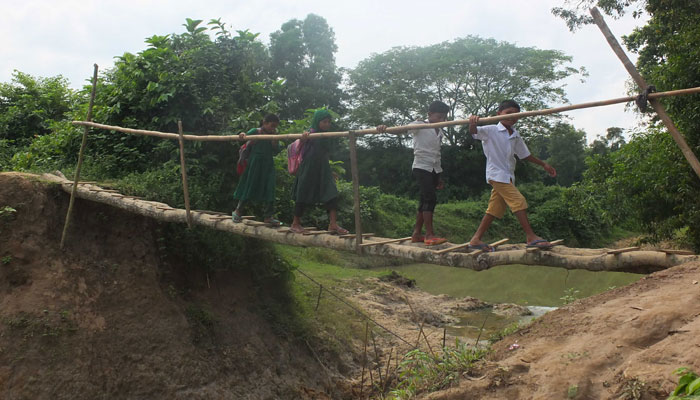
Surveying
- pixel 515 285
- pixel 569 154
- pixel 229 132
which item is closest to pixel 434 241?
pixel 229 132

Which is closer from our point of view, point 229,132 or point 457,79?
point 229,132

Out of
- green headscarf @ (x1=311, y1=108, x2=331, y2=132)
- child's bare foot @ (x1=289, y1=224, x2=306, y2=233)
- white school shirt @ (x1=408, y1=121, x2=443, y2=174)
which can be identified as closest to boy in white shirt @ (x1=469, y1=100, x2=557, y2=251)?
white school shirt @ (x1=408, y1=121, x2=443, y2=174)

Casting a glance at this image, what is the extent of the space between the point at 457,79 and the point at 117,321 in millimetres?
17586

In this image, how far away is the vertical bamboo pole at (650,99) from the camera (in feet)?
8.31

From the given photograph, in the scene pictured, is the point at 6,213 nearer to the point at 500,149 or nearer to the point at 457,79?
the point at 500,149

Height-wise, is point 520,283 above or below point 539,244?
below

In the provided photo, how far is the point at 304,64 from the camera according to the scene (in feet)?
73.5

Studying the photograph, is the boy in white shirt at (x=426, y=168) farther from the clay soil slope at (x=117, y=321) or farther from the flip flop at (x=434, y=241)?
the clay soil slope at (x=117, y=321)

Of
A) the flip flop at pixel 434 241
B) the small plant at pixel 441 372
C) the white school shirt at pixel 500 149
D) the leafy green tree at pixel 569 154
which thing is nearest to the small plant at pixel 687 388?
the white school shirt at pixel 500 149

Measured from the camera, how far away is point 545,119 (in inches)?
781

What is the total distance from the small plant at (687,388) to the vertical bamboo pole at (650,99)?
0.91 m

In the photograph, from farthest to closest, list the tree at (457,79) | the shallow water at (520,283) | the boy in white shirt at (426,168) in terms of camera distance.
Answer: the tree at (457,79) < the shallow water at (520,283) < the boy in white shirt at (426,168)

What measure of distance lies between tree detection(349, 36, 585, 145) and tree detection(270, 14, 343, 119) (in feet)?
4.76

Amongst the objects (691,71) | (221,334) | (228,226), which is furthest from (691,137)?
(221,334)
